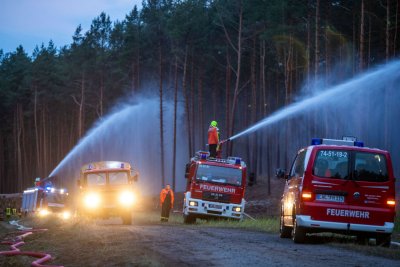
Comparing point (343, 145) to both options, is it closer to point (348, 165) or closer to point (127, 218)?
point (348, 165)

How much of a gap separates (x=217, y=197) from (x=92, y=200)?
489 centimetres

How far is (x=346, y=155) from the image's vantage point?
15312 mm

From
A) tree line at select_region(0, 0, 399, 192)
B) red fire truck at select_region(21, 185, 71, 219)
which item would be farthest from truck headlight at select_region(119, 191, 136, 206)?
tree line at select_region(0, 0, 399, 192)

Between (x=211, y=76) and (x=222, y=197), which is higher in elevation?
(x=211, y=76)

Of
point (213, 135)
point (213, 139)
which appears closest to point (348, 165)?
point (213, 135)

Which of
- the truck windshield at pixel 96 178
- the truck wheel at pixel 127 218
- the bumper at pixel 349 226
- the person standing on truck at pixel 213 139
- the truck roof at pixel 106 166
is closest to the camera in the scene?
the bumper at pixel 349 226

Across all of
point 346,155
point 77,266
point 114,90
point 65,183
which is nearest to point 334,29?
point 114,90

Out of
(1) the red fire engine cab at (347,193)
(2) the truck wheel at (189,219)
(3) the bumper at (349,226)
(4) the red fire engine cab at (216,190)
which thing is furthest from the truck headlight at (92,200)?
(3) the bumper at (349,226)

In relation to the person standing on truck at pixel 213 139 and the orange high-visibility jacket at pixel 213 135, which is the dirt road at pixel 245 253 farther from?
the person standing on truck at pixel 213 139

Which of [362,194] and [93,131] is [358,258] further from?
[93,131]

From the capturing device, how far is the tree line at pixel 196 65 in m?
54.1

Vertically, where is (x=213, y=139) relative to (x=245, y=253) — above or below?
above

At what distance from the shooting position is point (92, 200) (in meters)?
25.5

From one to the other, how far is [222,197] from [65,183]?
250 ft
